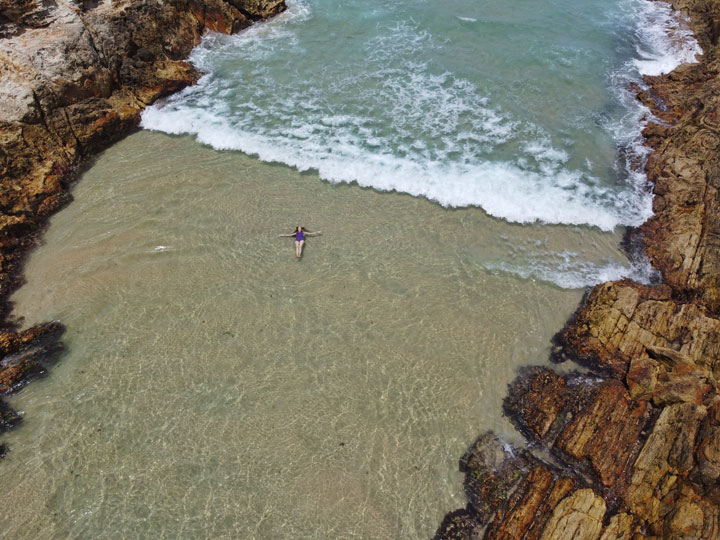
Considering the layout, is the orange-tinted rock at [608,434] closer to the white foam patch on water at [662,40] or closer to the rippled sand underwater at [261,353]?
the rippled sand underwater at [261,353]

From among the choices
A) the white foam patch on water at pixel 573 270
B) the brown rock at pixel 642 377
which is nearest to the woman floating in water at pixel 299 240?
the white foam patch on water at pixel 573 270

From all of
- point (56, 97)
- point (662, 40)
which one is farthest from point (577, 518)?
point (662, 40)

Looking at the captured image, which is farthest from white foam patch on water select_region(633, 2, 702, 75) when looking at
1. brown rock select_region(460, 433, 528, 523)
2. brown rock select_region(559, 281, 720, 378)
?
brown rock select_region(460, 433, 528, 523)

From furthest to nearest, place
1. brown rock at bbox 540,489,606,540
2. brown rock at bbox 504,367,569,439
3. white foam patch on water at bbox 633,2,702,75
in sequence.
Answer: white foam patch on water at bbox 633,2,702,75 → brown rock at bbox 504,367,569,439 → brown rock at bbox 540,489,606,540

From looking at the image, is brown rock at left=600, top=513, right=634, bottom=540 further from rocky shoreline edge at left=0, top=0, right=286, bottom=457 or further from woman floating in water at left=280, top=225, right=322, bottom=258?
rocky shoreline edge at left=0, top=0, right=286, bottom=457

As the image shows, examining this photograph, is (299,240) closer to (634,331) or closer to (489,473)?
(489,473)

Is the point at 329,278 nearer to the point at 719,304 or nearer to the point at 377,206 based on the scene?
the point at 377,206
